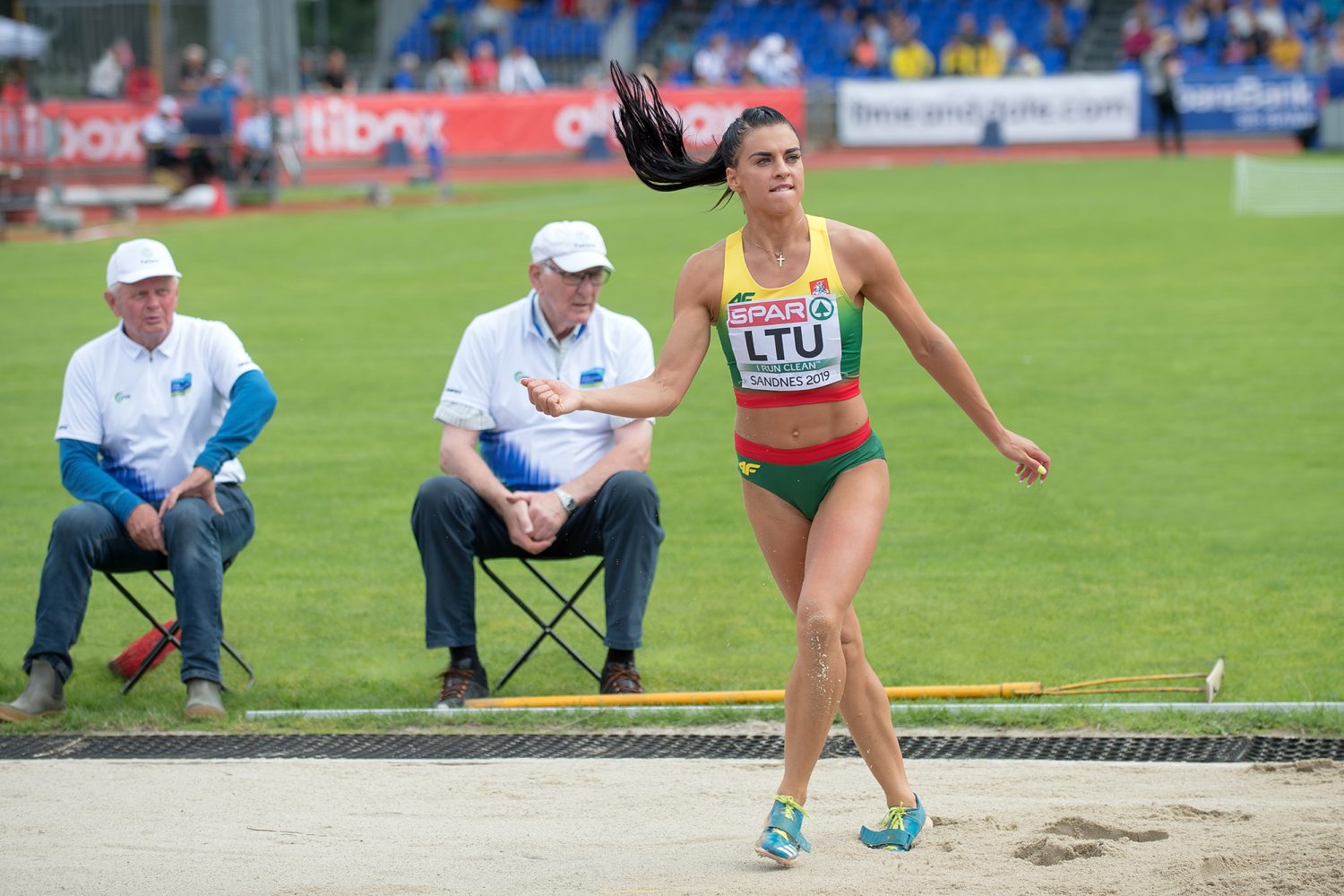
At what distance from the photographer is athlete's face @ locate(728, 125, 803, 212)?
469 cm

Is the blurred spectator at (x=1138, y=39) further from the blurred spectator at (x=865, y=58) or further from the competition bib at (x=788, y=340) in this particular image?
the competition bib at (x=788, y=340)

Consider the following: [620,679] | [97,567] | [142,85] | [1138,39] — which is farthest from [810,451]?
[1138,39]

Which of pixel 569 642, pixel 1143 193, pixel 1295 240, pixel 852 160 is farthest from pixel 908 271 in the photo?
pixel 852 160

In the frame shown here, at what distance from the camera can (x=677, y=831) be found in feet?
16.7

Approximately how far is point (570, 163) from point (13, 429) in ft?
81.4

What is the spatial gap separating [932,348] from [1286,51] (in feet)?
112

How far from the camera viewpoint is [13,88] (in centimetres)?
2603

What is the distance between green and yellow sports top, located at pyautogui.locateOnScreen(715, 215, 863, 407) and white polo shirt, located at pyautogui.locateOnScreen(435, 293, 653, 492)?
1932 mm

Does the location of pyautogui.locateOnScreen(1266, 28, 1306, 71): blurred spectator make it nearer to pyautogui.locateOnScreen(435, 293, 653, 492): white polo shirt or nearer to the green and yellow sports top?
pyautogui.locateOnScreen(435, 293, 653, 492): white polo shirt

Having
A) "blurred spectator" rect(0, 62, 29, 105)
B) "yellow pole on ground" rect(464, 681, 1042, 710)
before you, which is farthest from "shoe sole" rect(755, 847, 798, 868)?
"blurred spectator" rect(0, 62, 29, 105)

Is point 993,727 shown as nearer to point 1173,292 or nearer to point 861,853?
point 861,853

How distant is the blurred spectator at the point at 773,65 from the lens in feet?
122

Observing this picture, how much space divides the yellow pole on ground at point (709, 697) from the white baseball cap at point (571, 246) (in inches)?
65.3

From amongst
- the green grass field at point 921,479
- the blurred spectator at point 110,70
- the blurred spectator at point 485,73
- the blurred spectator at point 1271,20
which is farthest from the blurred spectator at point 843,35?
the green grass field at point 921,479
